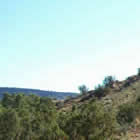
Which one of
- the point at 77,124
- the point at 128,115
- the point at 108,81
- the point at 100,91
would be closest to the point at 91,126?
the point at 77,124

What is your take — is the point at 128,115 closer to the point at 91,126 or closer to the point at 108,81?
the point at 91,126

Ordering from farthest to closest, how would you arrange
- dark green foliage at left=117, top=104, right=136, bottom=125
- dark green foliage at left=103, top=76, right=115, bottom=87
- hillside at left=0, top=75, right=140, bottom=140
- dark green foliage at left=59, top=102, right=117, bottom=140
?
dark green foliage at left=103, top=76, right=115, bottom=87 → dark green foliage at left=117, top=104, right=136, bottom=125 → hillside at left=0, top=75, right=140, bottom=140 → dark green foliage at left=59, top=102, right=117, bottom=140

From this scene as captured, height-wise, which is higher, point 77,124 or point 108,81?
point 108,81

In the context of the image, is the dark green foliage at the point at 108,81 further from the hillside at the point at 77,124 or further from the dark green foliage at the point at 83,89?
the hillside at the point at 77,124

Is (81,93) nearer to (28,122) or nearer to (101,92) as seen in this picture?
(101,92)

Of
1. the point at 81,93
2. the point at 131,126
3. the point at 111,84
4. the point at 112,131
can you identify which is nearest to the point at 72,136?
the point at 112,131

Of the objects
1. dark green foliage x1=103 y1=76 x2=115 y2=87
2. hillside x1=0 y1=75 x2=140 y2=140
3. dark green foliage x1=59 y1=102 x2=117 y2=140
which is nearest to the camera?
dark green foliage x1=59 y1=102 x2=117 y2=140

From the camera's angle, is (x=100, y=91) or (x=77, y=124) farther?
(x=100, y=91)

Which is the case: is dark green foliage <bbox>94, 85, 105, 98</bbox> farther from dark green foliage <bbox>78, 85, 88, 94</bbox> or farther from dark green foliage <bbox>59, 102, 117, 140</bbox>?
dark green foliage <bbox>59, 102, 117, 140</bbox>

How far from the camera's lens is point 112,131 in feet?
135

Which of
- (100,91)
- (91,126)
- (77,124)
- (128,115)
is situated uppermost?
(100,91)

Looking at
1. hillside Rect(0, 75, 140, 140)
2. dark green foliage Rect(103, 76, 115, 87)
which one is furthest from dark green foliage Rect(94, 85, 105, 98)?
hillside Rect(0, 75, 140, 140)

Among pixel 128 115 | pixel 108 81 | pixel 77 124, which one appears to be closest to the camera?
pixel 77 124

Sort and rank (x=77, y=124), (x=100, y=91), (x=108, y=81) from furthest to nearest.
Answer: (x=108, y=81)
(x=100, y=91)
(x=77, y=124)
